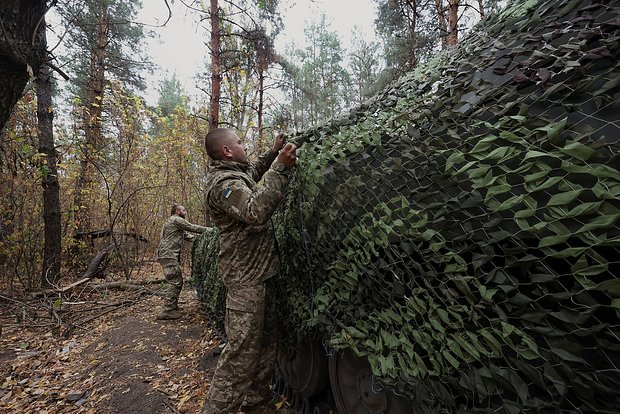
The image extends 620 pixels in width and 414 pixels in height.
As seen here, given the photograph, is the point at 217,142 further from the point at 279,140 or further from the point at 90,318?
the point at 90,318

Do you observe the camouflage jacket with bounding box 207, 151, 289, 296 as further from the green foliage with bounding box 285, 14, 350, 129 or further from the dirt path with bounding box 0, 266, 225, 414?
the green foliage with bounding box 285, 14, 350, 129

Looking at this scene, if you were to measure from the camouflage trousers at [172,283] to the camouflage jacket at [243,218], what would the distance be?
4.16 metres

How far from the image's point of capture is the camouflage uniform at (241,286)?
2389 mm

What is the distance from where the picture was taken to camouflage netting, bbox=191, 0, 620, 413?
85 cm

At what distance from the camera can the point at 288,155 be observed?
2.22m

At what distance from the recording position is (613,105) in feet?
2.76

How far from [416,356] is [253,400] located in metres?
2.01

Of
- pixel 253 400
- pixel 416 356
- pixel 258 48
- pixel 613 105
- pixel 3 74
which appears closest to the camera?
pixel 613 105

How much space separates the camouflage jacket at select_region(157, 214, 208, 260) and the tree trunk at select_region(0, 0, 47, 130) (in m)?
3.56

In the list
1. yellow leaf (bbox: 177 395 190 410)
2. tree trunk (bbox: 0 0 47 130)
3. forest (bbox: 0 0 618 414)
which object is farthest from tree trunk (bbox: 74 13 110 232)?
yellow leaf (bbox: 177 395 190 410)

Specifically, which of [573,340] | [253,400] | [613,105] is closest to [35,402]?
[253,400]

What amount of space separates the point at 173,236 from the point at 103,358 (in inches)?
113

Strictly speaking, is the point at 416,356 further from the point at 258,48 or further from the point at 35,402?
the point at 258,48

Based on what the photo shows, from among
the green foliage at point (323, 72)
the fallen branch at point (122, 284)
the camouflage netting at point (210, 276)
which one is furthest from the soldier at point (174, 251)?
the green foliage at point (323, 72)
